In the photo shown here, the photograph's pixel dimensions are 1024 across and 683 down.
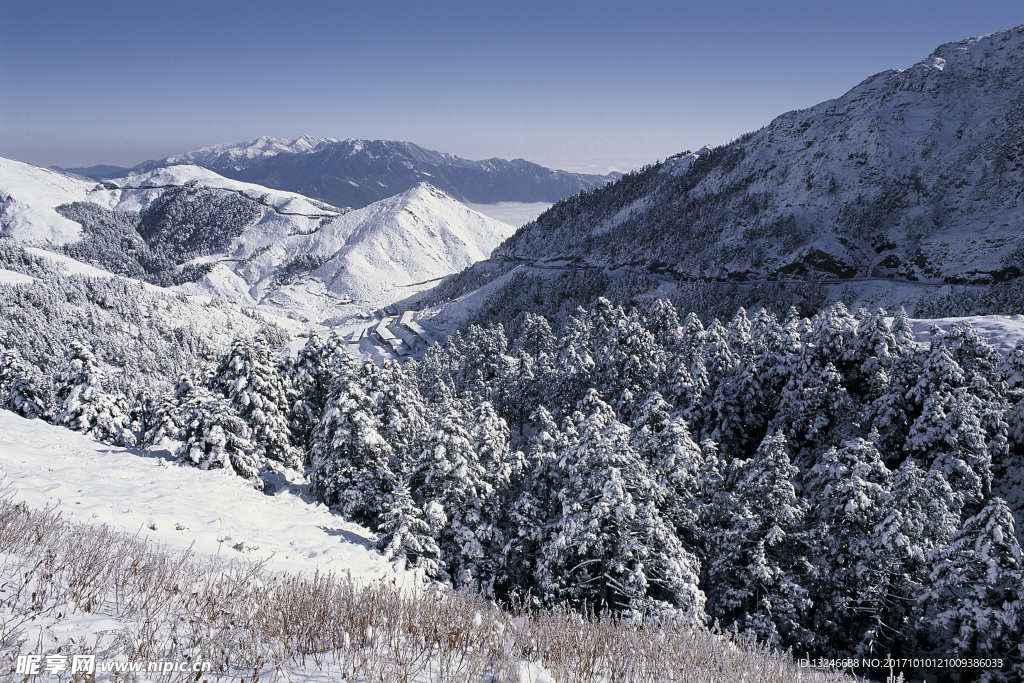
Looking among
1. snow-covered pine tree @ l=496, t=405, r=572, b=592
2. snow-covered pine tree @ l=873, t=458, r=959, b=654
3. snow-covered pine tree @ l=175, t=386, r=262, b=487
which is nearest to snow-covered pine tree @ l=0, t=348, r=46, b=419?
snow-covered pine tree @ l=175, t=386, r=262, b=487

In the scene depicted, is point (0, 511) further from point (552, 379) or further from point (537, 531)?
point (552, 379)

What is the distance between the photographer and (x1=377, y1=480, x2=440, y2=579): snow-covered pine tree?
1762 centimetres

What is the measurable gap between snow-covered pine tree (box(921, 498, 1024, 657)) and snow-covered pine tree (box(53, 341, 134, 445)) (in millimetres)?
49947

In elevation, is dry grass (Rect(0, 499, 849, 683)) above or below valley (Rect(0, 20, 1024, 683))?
above

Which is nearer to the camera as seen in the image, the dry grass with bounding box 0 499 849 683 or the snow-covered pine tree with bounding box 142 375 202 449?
the dry grass with bounding box 0 499 849 683

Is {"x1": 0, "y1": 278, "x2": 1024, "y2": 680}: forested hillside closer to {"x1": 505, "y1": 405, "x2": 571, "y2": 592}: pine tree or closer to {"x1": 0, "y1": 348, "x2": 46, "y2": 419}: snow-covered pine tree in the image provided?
{"x1": 505, "y1": 405, "x2": 571, "y2": 592}: pine tree

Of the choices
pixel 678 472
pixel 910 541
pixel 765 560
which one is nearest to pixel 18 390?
pixel 678 472

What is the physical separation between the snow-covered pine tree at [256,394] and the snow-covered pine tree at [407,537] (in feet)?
42.9

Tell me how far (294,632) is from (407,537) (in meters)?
13.5

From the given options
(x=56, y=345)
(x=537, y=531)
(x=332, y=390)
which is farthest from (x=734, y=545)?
(x=56, y=345)

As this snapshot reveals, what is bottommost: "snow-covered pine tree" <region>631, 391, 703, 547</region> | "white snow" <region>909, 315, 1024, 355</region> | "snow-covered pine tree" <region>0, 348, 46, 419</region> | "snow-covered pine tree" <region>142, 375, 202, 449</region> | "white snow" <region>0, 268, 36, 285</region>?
"white snow" <region>0, 268, 36, 285</region>

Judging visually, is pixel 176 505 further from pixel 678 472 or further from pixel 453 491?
pixel 678 472

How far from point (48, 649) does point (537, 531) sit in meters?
19.2

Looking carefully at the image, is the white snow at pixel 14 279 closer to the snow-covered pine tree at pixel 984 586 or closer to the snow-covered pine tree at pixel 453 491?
the snow-covered pine tree at pixel 453 491
